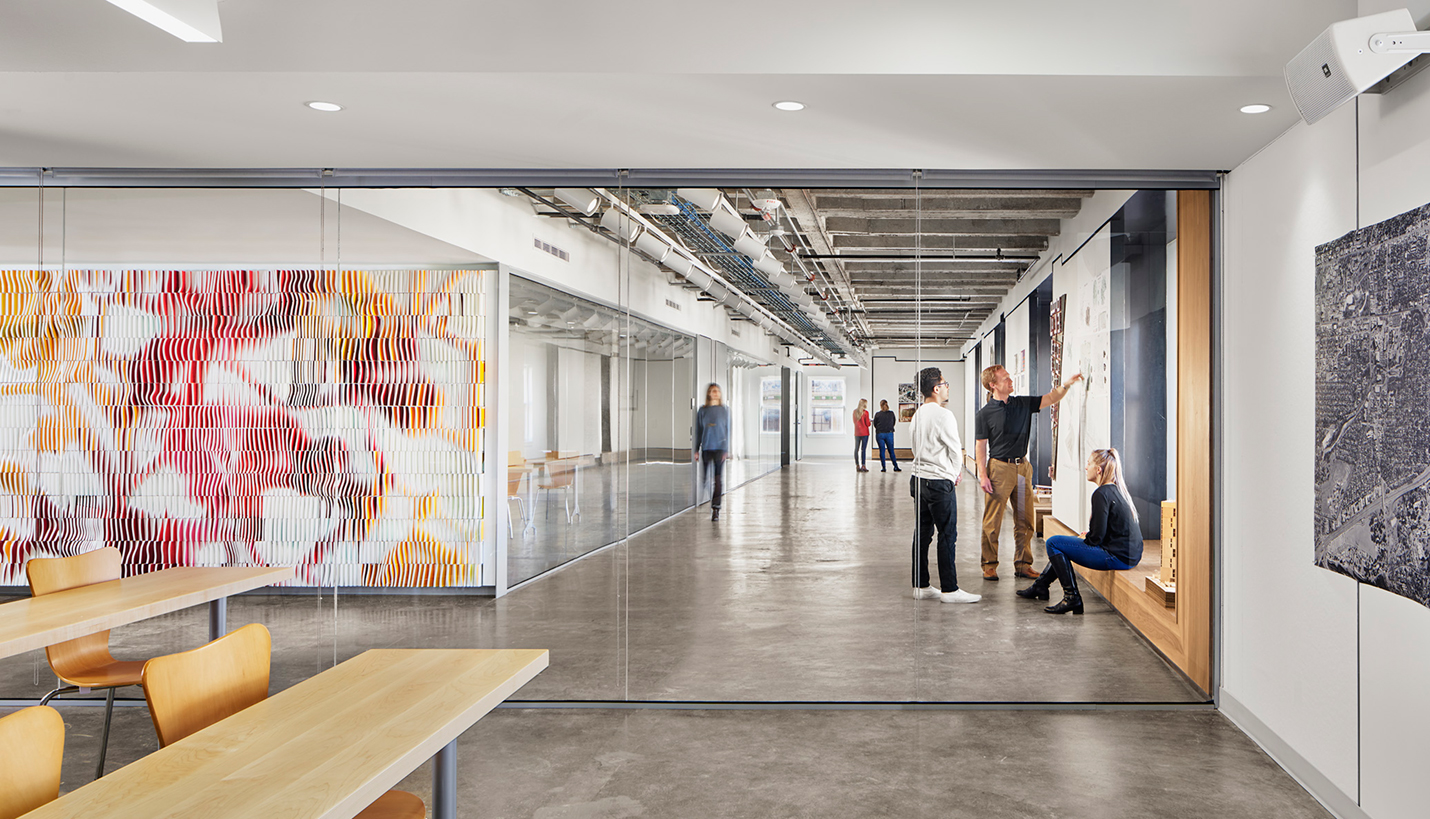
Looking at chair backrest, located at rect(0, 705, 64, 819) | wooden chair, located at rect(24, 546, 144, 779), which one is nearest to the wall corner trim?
chair backrest, located at rect(0, 705, 64, 819)

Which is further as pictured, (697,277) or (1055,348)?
(697,277)

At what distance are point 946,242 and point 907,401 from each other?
0.92 m

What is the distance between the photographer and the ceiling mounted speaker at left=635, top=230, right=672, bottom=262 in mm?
5039

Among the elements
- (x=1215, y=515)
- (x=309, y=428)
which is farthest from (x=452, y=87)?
(x=1215, y=515)

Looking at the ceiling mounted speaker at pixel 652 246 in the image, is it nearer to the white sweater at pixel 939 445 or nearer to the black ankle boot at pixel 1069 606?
the white sweater at pixel 939 445

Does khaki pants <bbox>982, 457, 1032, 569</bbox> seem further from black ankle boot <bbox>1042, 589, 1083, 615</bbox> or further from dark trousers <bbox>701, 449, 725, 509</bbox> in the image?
dark trousers <bbox>701, 449, 725, 509</bbox>

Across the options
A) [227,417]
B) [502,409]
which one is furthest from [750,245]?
[227,417]

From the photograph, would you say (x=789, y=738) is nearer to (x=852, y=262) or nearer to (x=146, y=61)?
(x=852, y=262)

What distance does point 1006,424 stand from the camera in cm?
502

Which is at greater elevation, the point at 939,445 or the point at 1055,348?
the point at 1055,348

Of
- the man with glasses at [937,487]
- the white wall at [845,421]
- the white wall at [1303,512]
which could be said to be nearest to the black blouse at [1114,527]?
the white wall at [1303,512]

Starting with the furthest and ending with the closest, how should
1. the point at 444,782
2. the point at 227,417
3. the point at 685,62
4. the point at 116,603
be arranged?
1. the point at 227,417
2. the point at 116,603
3. the point at 685,62
4. the point at 444,782

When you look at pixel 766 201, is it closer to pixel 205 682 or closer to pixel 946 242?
pixel 946 242

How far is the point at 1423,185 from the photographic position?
2.94 meters
